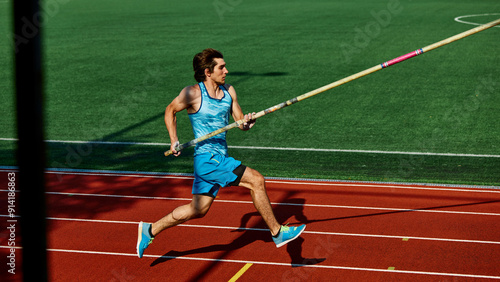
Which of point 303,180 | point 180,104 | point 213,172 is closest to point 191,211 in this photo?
point 213,172

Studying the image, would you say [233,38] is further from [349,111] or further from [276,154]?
[276,154]

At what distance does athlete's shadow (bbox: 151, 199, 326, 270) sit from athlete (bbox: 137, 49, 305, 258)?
0.49 meters

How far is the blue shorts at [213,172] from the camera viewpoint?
625 centimetres

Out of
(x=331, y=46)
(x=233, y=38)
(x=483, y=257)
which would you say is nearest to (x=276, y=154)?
(x=483, y=257)

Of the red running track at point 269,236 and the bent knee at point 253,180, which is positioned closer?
the bent knee at point 253,180

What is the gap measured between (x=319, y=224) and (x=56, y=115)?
8348mm

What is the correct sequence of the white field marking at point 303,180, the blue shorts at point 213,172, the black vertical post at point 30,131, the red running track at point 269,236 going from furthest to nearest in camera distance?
the white field marking at point 303,180
the red running track at point 269,236
the blue shorts at point 213,172
the black vertical post at point 30,131

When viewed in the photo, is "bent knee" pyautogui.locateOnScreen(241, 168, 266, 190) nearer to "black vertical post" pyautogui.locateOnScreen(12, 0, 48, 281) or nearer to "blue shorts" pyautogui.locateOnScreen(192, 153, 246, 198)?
"blue shorts" pyautogui.locateOnScreen(192, 153, 246, 198)

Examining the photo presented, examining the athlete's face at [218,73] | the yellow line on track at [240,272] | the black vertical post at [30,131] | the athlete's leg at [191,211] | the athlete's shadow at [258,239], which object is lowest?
the yellow line on track at [240,272]

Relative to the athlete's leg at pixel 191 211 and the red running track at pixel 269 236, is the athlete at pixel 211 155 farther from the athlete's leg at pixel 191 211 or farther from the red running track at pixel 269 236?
the red running track at pixel 269 236

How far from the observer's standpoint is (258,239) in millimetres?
7355

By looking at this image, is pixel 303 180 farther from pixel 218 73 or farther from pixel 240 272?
pixel 218 73

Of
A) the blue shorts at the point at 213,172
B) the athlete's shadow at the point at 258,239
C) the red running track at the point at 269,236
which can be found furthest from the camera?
the athlete's shadow at the point at 258,239

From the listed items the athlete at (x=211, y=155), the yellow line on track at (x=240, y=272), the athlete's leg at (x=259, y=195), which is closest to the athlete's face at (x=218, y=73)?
the athlete at (x=211, y=155)
